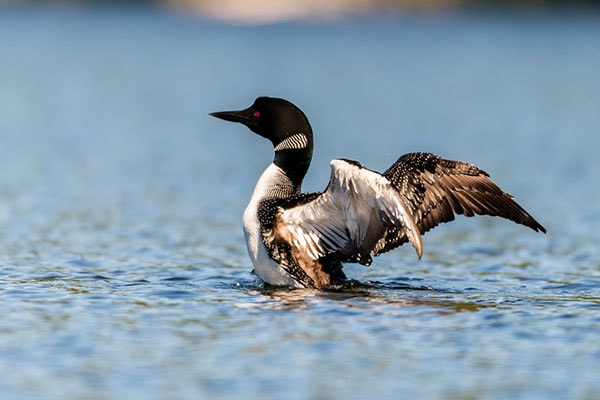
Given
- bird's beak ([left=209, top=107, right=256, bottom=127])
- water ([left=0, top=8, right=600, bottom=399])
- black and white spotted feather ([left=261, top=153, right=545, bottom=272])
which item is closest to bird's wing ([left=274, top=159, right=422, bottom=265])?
black and white spotted feather ([left=261, top=153, right=545, bottom=272])

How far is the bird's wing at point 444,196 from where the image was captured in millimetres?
9352

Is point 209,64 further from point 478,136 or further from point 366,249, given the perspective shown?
point 366,249

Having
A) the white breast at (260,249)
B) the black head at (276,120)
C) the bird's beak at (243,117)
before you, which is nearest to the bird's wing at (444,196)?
the white breast at (260,249)

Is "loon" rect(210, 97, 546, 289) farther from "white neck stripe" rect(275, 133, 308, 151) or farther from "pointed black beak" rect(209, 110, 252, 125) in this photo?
→ "pointed black beak" rect(209, 110, 252, 125)

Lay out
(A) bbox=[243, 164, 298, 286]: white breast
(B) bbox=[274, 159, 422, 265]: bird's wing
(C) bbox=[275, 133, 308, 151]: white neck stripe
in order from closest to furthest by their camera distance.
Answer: (B) bbox=[274, 159, 422, 265]: bird's wing, (A) bbox=[243, 164, 298, 286]: white breast, (C) bbox=[275, 133, 308, 151]: white neck stripe

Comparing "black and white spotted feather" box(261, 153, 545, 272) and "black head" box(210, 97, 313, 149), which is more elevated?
"black head" box(210, 97, 313, 149)

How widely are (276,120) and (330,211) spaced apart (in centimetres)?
111

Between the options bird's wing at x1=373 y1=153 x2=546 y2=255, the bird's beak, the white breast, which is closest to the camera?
bird's wing at x1=373 y1=153 x2=546 y2=255

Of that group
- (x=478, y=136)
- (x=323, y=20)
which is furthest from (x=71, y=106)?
(x=323, y=20)

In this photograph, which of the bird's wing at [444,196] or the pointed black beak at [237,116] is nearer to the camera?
the bird's wing at [444,196]

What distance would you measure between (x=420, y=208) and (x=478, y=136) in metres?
12.1

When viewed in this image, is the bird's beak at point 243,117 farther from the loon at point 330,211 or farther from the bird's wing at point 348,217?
the bird's wing at point 348,217

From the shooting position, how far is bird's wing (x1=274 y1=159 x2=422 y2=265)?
337 inches

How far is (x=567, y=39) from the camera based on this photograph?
153 ft
